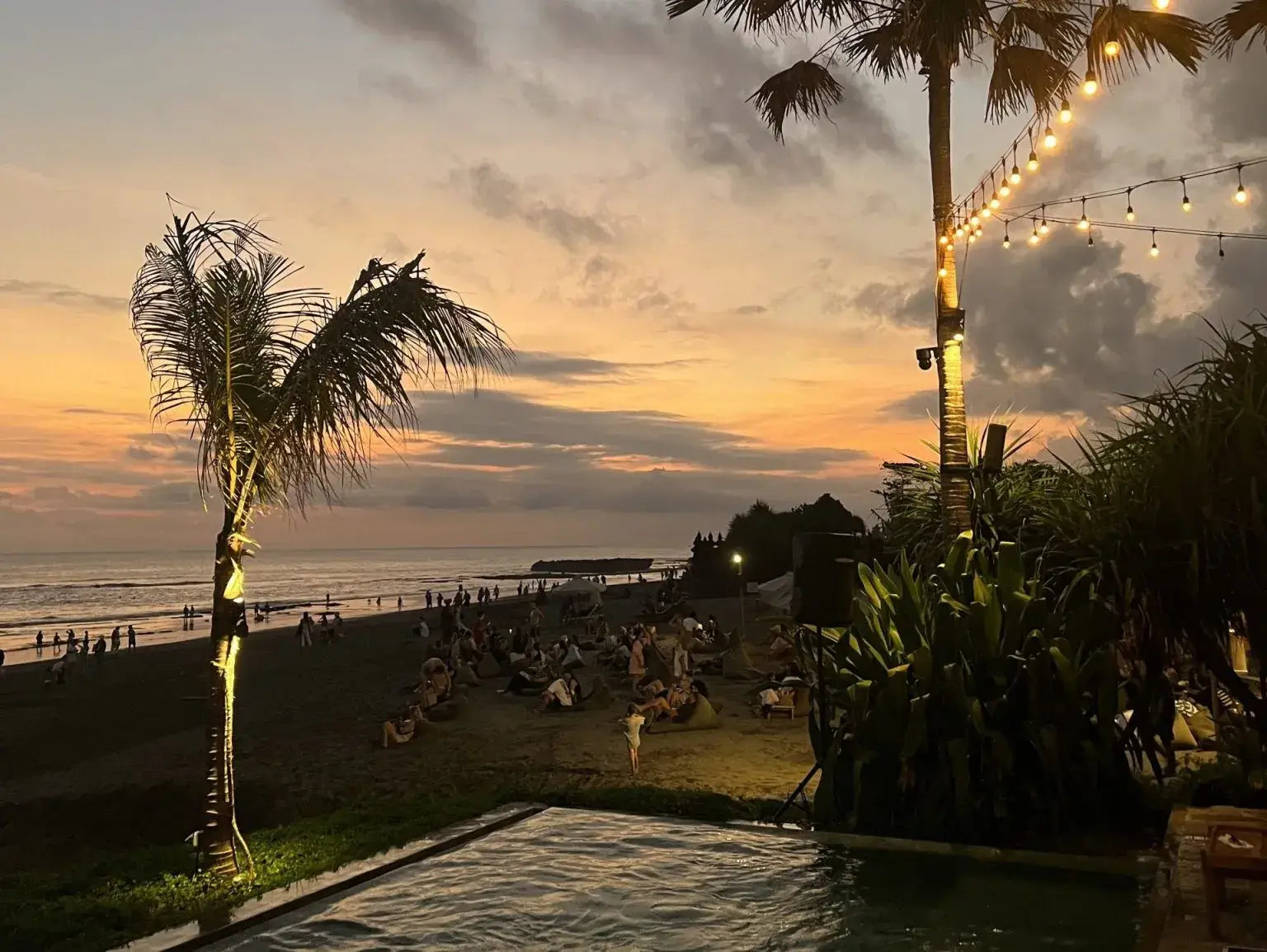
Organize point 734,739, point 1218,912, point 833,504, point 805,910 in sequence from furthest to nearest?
point 833,504
point 734,739
point 805,910
point 1218,912

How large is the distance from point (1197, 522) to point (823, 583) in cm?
273

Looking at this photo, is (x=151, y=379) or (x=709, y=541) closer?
(x=151, y=379)

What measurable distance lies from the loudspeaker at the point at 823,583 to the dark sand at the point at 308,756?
2510 millimetres

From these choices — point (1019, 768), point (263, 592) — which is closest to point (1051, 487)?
point (1019, 768)

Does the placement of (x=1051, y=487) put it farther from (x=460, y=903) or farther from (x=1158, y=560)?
(x=460, y=903)

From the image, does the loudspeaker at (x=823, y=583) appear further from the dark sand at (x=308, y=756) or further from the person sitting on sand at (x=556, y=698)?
the person sitting on sand at (x=556, y=698)

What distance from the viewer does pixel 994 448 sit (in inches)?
377

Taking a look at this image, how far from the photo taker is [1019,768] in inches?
243

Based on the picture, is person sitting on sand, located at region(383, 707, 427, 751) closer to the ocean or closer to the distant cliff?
the ocean

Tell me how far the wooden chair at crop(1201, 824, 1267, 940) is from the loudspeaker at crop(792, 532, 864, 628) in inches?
122

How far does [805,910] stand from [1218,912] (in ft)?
6.19

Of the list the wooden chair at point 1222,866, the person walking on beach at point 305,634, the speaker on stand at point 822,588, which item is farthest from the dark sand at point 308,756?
the person walking on beach at point 305,634

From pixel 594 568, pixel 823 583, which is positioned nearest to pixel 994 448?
pixel 823 583

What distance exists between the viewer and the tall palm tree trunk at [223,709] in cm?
619
